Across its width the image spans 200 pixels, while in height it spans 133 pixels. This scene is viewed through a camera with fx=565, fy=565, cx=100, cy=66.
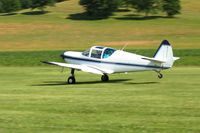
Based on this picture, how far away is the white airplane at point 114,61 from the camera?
27.3 m

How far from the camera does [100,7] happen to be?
12512 cm

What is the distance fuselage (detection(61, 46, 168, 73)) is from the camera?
89.6 feet

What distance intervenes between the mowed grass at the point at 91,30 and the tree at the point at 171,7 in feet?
6.15

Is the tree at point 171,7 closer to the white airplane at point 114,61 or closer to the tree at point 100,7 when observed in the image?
the tree at point 100,7

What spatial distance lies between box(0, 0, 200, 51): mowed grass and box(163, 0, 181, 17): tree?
73.8 inches

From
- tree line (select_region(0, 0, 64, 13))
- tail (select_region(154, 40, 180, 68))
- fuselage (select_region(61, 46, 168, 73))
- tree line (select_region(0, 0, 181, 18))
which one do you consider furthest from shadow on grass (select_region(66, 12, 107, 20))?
tail (select_region(154, 40, 180, 68))

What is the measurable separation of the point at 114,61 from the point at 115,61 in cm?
6

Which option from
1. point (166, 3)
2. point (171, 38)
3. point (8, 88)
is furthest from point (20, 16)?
point (8, 88)

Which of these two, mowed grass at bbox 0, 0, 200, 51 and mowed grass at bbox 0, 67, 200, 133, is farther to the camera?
mowed grass at bbox 0, 0, 200, 51

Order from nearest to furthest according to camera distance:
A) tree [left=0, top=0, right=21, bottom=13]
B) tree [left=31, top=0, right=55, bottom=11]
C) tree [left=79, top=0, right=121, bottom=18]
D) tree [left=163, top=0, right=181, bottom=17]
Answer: tree [left=163, top=0, right=181, bottom=17], tree [left=79, top=0, right=121, bottom=18], tree [left=31, top=0, right=55, bottom=11], tree [left=0, top=0, right=21, bottom=13]

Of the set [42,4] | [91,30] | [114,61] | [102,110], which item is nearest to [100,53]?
[114,61]

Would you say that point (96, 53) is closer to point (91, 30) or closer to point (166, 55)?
point (166, 55)

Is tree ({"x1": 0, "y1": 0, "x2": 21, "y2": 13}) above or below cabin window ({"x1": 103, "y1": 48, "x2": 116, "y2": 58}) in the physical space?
above

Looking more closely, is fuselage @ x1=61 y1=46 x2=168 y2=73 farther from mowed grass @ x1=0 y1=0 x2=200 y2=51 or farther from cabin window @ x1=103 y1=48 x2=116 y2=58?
mowed grass @ x1=0 y1=0 x2=200 y2=51
